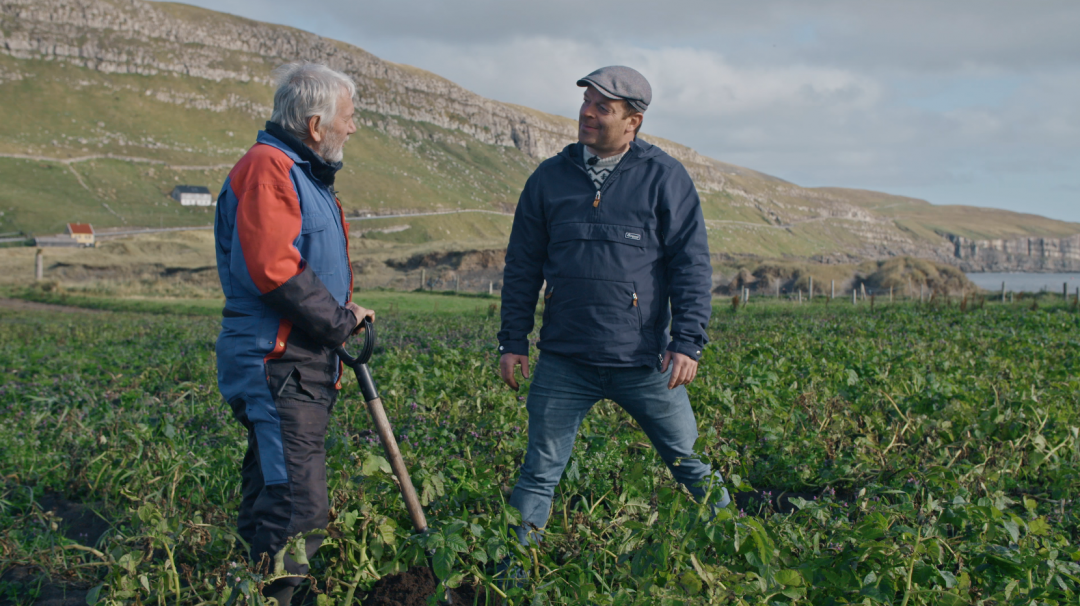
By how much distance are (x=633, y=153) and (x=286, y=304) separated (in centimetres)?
167

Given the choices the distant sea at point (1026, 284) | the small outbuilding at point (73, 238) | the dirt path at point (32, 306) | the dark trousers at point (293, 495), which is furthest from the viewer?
the distant sea at point (1026, 284)

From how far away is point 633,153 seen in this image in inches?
128

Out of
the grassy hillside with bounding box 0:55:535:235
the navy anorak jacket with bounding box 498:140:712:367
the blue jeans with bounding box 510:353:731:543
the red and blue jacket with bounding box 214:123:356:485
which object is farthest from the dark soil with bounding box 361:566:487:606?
the grassy hillside with bounding box 0:55:535:235

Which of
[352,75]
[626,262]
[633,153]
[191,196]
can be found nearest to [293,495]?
[626,262]

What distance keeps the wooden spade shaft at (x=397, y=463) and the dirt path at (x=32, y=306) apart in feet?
77.0

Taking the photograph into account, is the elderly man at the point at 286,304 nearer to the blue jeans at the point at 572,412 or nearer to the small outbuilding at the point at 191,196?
the blue jeans at the point at 572,412

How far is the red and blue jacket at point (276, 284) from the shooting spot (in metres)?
2.60

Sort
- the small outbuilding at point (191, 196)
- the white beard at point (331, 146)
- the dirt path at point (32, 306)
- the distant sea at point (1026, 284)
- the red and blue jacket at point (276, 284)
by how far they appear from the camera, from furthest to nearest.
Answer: the small outbuilding at point (191, 196), the distant sea at point (1026, 284), the dirt path at point (32, 306), the white beard at point (331, 146), the red and blue jacket at point (276, 284)

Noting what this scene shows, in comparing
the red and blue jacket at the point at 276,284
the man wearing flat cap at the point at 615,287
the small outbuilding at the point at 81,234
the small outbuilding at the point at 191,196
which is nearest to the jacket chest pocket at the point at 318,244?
the red and blue jacket at the point at 276,284

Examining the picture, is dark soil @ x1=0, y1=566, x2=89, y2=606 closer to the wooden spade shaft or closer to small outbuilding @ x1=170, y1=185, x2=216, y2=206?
the wooden spade shaft

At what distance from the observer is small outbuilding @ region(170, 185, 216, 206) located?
85312mm

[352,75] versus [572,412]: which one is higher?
[352,75]

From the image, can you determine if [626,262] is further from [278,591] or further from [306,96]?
[278,591]

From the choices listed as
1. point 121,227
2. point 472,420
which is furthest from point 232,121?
point 472,420
